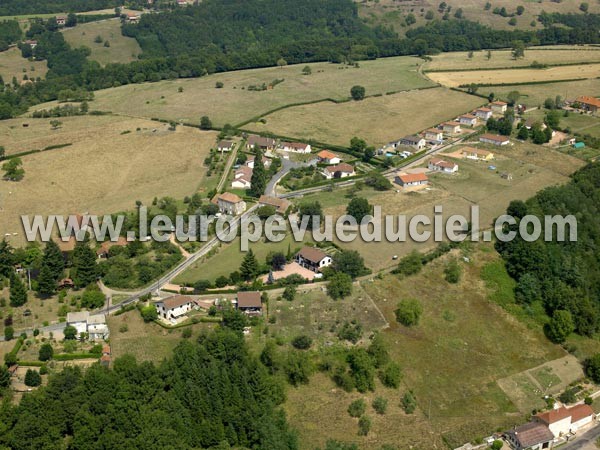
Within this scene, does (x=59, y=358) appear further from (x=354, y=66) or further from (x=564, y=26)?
(x=564, y=26)

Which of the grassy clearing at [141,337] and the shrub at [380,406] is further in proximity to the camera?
the grassy clearing at [141,337]

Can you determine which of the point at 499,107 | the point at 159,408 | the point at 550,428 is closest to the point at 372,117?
the point at 499,107

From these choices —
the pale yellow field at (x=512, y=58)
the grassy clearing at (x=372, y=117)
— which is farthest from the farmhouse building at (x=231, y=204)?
the pale yellow field at (x=512, y=58)

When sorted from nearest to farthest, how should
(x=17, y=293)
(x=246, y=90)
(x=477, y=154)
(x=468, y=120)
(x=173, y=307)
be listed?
1. (x=173, y=307)
2. (x=17, y=293)
3. (x=477, y=154)
4. (x=468, y=120)
5. (x=246, y=90)

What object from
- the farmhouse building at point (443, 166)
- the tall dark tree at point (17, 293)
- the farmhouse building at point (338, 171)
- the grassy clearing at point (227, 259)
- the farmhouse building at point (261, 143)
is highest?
the tall dark tree at point (17, 293)

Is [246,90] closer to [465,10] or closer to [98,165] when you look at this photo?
[98,165]

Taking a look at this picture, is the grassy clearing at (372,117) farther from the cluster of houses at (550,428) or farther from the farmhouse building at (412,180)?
the cluster of houses at (550,428)
